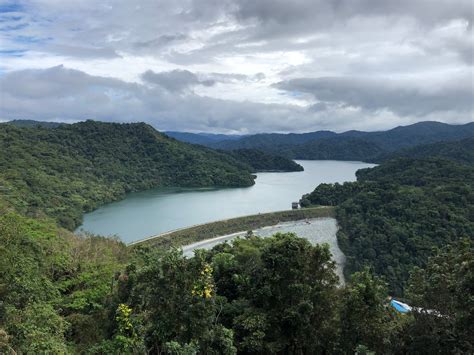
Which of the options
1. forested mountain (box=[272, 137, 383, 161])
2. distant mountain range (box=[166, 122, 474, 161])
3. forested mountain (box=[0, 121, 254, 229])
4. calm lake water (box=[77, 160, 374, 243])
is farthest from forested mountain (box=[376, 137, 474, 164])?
forested mountain (box=[272, 137, 383, 161])

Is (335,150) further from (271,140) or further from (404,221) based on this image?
(404,221)

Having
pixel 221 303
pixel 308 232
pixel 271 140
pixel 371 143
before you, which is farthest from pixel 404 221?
pixel 271 140

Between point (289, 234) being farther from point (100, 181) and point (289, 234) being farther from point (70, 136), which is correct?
point (70, 136)

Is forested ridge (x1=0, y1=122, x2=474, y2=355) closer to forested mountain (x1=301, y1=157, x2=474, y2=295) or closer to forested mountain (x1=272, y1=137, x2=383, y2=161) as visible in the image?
forested mountain (x1=301, y1=157, x2=474, y2=295)

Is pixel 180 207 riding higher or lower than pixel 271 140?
lower

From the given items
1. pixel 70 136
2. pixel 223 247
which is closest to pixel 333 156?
pixel 70 136
